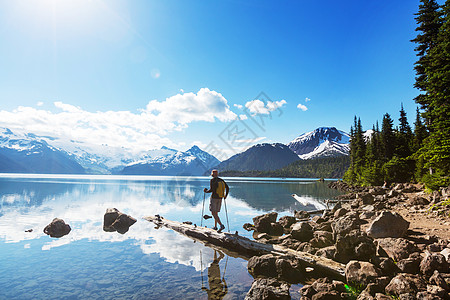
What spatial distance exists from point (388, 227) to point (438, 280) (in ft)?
15.4

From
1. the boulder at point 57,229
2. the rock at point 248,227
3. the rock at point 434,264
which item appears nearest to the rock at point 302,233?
the rock at point 248,227

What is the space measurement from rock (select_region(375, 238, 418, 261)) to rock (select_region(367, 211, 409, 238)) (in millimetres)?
1727

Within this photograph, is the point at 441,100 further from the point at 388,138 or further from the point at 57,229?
the point at 388,138

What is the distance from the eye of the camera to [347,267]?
7949 mm

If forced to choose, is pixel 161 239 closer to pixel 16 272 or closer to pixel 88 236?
pixel 88 236

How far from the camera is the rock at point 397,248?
8.32m

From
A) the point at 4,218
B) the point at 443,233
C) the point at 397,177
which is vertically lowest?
the point at 4,218

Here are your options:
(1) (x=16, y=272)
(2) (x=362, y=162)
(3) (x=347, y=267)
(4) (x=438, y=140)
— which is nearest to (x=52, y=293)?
(1) (x=16, y=272)

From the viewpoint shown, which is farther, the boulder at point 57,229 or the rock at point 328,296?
the boulder at point 57,229

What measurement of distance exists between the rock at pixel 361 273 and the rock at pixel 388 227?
12.8 feet

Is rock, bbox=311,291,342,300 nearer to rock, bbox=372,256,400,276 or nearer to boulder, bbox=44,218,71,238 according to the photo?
rock, bbox=372,256,400,276

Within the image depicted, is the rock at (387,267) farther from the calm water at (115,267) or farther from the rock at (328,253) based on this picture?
the calm water at (115,267)

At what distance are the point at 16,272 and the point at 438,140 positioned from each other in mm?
24790

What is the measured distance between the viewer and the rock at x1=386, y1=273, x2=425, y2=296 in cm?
618
